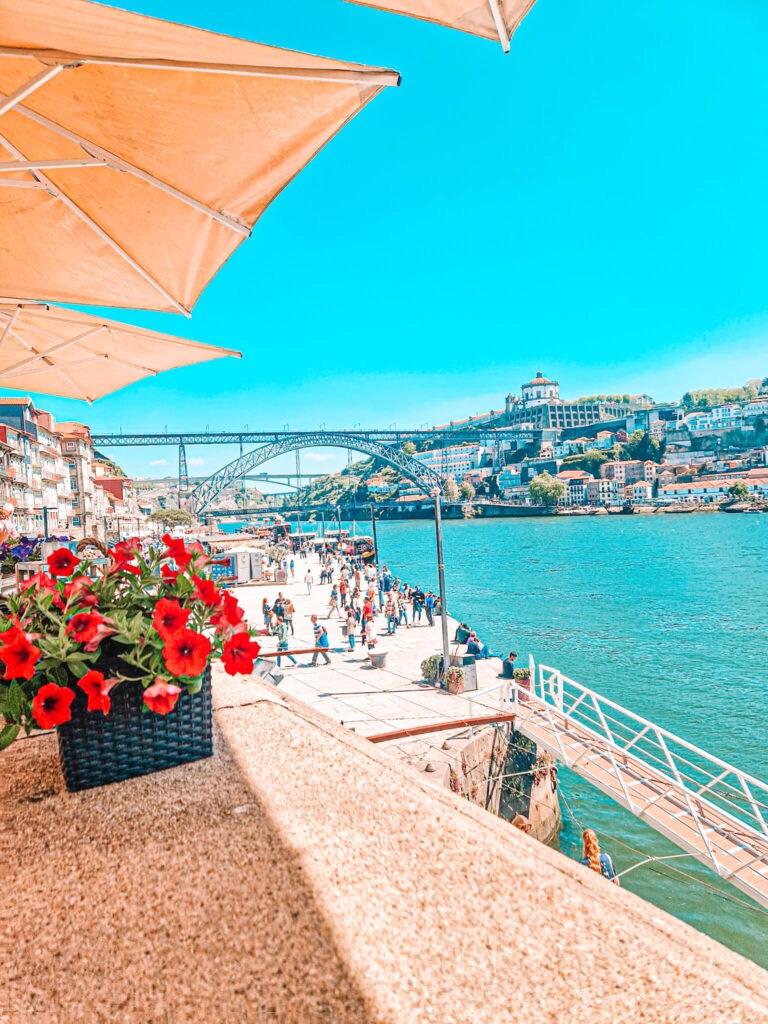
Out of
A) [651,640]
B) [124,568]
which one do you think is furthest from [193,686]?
[651,640]

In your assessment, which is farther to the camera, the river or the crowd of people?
the crowd of people

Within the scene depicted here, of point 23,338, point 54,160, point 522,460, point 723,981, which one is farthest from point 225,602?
point 522,460

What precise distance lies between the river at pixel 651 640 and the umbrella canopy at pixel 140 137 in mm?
8938

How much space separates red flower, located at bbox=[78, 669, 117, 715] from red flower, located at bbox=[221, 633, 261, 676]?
34cm

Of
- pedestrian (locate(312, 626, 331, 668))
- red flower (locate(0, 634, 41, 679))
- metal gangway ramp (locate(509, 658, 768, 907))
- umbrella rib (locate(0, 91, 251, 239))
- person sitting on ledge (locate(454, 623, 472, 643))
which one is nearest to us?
red flower (locate(0, 634, 41, 679))

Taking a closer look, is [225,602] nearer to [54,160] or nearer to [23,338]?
[54,160]

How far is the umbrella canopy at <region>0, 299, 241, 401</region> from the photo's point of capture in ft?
13.7

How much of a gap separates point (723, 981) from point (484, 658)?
12.8m

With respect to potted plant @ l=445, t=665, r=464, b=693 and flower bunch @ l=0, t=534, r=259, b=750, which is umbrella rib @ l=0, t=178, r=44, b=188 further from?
potted plant @ l=445, t=665, r=464, b=693

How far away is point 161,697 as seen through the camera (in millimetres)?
1760

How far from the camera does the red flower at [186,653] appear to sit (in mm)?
1714

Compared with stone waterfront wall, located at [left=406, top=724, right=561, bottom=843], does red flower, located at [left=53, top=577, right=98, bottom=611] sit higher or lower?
higher

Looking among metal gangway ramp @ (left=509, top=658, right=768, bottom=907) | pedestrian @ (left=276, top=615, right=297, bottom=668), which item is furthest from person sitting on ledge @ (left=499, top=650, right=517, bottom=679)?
pedestrian @ (left=276, top=615, right=297, bottom=668)

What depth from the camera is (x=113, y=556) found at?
2.23 meters
